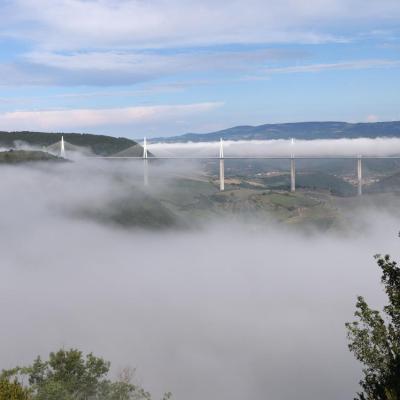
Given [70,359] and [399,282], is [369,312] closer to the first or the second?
[399,282]

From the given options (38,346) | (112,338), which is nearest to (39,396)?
(38,346)

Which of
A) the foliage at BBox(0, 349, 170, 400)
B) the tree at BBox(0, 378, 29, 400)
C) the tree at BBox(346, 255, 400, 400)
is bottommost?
the foliage at BBox(0, 349, 170, 400)

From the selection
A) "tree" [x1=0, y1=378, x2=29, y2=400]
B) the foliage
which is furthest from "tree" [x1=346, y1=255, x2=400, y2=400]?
the foliage

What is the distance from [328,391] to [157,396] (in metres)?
42.2

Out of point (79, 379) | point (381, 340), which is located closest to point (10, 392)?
point (381, 340)

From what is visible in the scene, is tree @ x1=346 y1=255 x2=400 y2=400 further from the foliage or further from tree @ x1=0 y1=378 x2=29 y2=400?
the foliage

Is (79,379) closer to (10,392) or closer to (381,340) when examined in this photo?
(10,392)

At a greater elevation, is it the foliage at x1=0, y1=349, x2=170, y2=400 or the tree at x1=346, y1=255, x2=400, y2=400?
the tree at x1=346, y1=255, x2=400, y2=400

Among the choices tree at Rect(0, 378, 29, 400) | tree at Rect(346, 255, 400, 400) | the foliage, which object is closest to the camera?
tree at Rect(346, 255, 400, 400)

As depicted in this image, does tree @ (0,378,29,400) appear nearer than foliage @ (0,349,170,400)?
Yes

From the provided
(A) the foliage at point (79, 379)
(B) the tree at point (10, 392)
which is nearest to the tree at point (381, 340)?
(B) the tree at point (10, 392)

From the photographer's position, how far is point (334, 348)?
176 metres

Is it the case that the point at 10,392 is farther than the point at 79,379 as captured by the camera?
No

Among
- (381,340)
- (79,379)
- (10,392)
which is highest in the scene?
(381,340)
